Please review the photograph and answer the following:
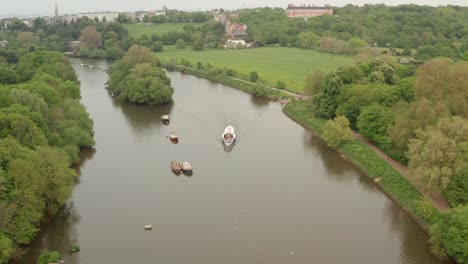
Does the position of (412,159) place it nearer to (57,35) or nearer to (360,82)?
(360,82)

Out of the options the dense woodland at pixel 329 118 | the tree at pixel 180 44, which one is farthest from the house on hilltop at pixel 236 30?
the dense woodland at pixel 329 118

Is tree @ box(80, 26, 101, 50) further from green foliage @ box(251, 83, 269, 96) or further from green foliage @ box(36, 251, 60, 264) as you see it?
green foliage @ box(36, 251, 60, 264)

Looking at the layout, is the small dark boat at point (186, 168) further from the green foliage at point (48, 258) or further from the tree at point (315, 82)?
the tree at point (315, 82)

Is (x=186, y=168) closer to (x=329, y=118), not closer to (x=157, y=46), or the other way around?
(x=329, y=118)

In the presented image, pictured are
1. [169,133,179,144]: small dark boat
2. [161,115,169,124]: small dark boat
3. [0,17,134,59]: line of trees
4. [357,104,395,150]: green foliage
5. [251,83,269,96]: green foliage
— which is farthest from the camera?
[0,17,134,59]: line of trees

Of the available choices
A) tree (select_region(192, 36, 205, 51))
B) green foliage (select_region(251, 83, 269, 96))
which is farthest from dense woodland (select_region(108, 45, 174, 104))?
tree (select_region(192, 36, 205, 51))
